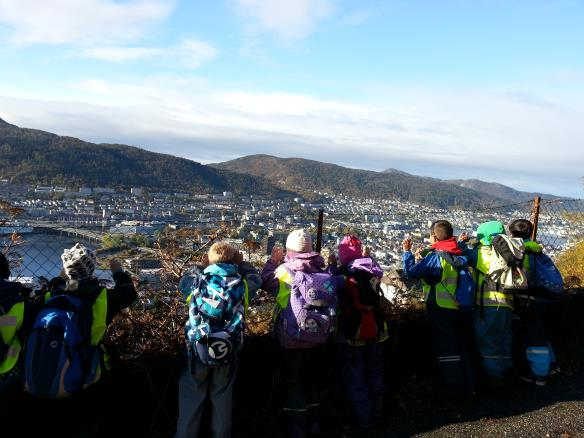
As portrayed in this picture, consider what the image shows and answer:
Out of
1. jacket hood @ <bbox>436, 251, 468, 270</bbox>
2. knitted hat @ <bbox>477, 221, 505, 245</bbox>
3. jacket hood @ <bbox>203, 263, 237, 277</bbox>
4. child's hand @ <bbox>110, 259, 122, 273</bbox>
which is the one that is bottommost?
child's hand @ <bbox>110, 259, 122, 273</bbox>

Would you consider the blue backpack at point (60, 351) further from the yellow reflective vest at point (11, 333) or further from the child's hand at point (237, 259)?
the child's hand at point (237, 259)

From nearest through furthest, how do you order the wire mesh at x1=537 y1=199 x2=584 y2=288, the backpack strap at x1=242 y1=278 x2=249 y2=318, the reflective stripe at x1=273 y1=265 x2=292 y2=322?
the backpack strap at x1=242 y1=278 x2=249 y2=318
the reflective stripe at x1=273 y1=265 x2=292 y2=322
the wire mesh at x1=537 y1=199 x2=584 y2=288

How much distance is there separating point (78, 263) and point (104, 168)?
1998 centimetres

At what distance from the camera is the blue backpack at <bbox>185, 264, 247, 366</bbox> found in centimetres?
316

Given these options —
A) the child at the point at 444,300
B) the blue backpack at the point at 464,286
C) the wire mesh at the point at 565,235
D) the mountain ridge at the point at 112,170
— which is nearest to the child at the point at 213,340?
the child at the point at 444,300

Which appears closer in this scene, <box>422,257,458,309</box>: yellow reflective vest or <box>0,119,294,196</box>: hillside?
<box>422,257,458,309</box>: yellow reflective vest

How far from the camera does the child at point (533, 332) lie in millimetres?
4887

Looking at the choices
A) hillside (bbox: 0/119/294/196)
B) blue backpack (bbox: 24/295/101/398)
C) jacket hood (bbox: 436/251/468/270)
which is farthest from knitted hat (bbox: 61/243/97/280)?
hillside (bbox: 0/119/294/196)

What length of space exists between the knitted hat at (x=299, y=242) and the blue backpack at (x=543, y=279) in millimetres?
2535

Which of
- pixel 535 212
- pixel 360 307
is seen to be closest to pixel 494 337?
pixel 360 307

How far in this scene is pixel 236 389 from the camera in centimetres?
401

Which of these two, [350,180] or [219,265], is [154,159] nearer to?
[350,180]

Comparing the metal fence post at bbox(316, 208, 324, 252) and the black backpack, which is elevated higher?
the metal fence post at bbox(316, 208, 324, 252)

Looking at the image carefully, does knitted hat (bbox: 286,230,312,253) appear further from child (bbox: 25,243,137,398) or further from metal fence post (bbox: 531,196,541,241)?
metal fence post (bbox: 531,196,541,241)
